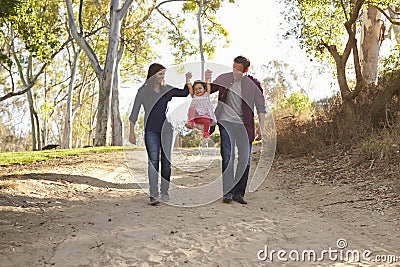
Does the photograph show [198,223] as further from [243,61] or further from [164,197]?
[243,61]

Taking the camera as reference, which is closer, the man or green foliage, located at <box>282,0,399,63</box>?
the man

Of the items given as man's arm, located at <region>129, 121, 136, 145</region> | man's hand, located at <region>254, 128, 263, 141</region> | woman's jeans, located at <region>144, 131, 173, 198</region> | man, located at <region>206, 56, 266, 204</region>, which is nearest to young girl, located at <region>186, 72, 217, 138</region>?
man, located at <region>206, 56, 266, 204</region>

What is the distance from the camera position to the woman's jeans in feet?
21.7

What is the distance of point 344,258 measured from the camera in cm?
452

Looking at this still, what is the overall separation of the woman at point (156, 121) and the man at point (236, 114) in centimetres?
58

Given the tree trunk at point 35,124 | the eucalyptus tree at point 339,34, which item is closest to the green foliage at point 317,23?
the eucalyptus tree at point 339,34

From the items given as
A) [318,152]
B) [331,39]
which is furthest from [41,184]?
[331,39]

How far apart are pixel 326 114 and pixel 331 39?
3.37 m

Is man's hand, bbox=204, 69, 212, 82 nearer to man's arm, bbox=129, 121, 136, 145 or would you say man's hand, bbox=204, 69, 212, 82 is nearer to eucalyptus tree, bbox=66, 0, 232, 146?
man's arm, bbox=129, 121, 136, 145

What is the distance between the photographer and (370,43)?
47.6 ft

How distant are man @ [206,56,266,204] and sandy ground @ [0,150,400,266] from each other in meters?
0.55

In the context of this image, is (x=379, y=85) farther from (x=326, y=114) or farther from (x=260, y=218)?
(x=260, y=218)

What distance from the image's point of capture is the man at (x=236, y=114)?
663 cm

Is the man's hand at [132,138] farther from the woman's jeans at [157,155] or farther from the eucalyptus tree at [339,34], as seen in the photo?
the eucalyptus tree at [339,34]
